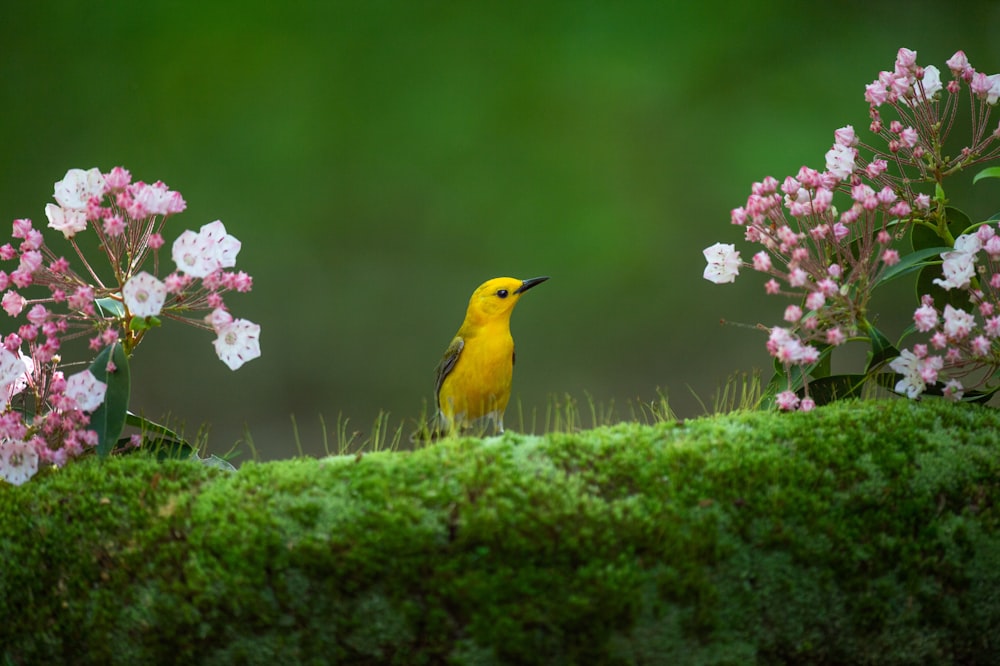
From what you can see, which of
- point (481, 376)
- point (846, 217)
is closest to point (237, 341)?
point (481, 376)

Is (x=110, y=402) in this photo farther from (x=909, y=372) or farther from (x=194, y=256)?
(x=909, y=372)

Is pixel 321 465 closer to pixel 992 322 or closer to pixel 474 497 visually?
pixel 474 497

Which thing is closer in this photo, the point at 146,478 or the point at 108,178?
the point at 146,478

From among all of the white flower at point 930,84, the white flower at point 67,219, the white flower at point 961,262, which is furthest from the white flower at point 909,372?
the white flower at point 67,219

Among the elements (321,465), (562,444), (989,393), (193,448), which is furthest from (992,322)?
(193,448)

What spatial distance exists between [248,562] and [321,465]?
220 millimetres

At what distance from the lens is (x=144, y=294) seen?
171cm

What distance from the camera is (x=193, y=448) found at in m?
1.85

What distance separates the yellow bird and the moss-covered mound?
704 mm

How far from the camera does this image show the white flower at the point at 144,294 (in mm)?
1691

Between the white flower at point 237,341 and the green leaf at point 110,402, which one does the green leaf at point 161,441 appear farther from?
the white flower at point 237,341

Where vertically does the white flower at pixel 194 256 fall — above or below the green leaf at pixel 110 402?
above

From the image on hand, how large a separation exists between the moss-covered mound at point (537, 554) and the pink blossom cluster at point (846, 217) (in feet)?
0.76

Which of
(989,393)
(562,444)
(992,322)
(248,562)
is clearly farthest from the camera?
(989,393)
